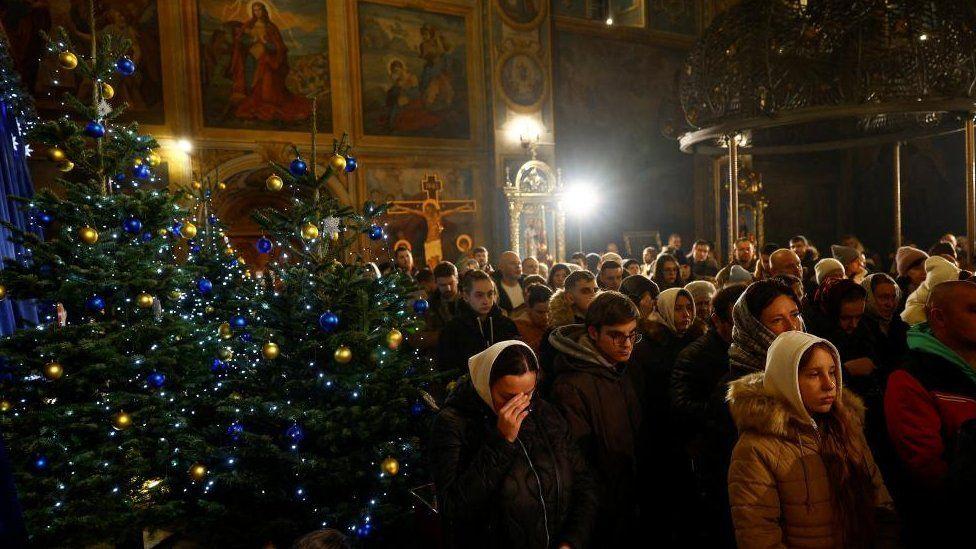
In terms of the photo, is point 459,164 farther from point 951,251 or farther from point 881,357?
point 881,357

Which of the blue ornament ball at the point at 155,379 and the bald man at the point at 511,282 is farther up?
the bald man at the point at 511,282

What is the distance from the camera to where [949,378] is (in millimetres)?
2412

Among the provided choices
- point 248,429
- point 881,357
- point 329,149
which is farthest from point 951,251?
point 329,149

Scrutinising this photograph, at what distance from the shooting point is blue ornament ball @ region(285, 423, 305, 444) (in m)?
3.30

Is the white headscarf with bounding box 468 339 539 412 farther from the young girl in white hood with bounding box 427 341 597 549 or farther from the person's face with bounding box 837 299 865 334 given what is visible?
the person's face with bounding box 837 299 865 334

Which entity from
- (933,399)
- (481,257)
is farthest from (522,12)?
(933,399)

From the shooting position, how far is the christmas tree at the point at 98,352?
3.55 m

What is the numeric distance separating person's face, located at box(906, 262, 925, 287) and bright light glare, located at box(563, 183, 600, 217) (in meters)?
9.31

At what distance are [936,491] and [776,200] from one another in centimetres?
1742

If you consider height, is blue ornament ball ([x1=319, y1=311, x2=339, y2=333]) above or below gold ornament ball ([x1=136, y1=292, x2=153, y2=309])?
below

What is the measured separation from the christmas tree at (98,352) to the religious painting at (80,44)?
23.4ft

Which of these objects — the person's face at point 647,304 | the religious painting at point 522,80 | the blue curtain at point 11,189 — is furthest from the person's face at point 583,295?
the religious painting at point 522,80

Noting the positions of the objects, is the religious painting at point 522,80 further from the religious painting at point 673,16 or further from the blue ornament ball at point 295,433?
the blue ornament ball at point 295,433

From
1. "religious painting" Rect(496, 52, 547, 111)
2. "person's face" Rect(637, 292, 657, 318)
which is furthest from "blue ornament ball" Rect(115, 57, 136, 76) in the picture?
"religious painting" Rect(496, 52, 547, 111)
